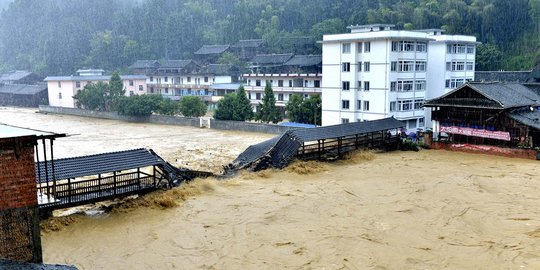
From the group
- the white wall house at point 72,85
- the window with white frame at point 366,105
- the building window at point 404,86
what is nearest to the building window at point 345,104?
the window with white frame at point 366,105

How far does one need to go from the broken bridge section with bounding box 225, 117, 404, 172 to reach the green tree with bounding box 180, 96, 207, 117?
1908cm

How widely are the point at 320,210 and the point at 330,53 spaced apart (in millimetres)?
19697

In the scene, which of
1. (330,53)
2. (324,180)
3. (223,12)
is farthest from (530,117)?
(223,12)

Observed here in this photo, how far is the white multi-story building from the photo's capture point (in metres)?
29.9

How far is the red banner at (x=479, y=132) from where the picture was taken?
884 inches

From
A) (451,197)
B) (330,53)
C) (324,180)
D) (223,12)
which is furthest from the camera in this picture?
(223,12)

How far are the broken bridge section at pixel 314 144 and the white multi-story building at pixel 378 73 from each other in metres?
6.10

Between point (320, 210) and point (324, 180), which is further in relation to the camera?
point (324, 180)

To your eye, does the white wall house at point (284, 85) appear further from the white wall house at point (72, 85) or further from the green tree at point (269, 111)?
the white wall house at point (72, 85)

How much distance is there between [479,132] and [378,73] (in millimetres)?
8315

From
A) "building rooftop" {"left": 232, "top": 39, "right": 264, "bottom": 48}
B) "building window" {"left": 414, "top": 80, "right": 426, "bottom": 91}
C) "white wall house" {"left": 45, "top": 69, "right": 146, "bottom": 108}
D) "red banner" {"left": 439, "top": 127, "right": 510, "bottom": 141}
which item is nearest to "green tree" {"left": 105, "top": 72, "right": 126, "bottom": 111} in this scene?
"white wall house" {"left": 45, "top": 69, "right": 146, "bottom": 108}

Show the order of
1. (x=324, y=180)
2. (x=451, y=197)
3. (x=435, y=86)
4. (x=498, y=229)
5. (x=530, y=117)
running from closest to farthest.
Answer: (x=498, y=229) < (x=451, y=197) < (x=324, y=180) < (x=530, y=117) < (x=435, y=86)

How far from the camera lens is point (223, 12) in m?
84.1

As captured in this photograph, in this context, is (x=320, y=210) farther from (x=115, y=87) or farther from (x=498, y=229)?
(x=115, y=87)
